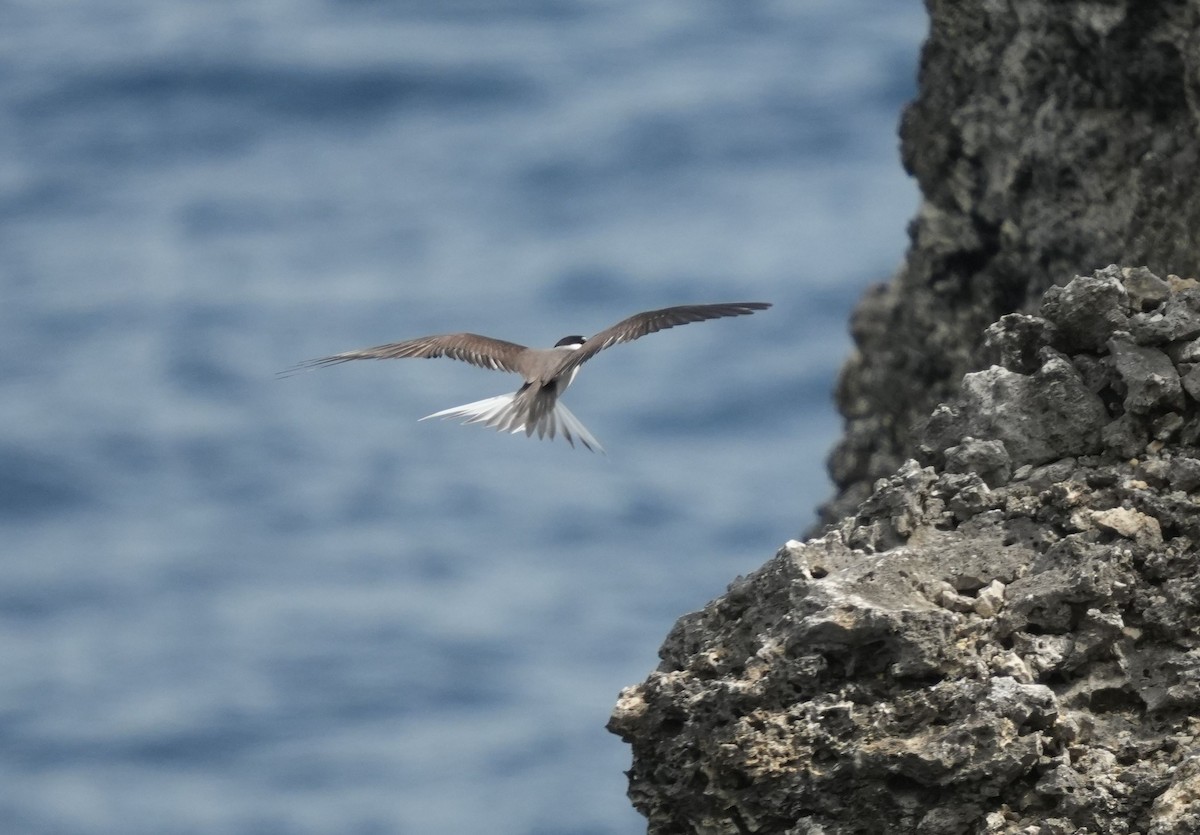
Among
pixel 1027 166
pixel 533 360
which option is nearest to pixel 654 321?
pixel 533 360

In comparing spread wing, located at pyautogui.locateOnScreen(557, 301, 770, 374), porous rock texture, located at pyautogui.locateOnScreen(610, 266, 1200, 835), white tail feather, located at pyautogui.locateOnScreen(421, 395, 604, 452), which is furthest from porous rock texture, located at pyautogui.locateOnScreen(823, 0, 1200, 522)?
porous rock texture, located at pyautogui.locateOnScreen(610, 266, 1200, 835)

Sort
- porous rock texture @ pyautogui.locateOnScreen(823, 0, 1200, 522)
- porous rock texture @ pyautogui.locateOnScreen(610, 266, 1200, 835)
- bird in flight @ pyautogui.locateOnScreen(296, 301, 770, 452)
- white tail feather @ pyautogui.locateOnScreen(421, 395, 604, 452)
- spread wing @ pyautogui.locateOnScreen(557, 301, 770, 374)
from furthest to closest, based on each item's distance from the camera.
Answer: white tail feather @ pyautogui.locateOnScreen(421, 395, 604, 452) → bird in flight @ pyautogui.locateOnScreen(296, 301, 770, 452) → spread wing @ pyautogui.locateOnScreen(557, 301, 770, 374) → porous rock texture @ pyautogui.locateOnScreen(823, 0, 1200, 522) → porous rock texture @ pyautogui.locateOnScreen(610, 266, 1200, 835)

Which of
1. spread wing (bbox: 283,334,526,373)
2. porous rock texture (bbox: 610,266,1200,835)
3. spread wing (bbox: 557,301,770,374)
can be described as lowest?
porous rock texture (bbox: 610,266,1200,835)

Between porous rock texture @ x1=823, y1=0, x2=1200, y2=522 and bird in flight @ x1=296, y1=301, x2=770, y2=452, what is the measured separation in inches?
50.8

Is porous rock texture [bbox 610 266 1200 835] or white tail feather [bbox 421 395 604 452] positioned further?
white tail feather [bbox 421 395 604 452]

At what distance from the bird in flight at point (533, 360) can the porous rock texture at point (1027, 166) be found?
1.29 m

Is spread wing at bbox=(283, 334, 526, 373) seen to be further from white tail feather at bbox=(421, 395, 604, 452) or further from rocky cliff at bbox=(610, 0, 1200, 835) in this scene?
rocky cliff at bbox=(610, 0, 1200, 835)

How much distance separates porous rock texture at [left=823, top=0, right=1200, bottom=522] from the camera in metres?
11.6

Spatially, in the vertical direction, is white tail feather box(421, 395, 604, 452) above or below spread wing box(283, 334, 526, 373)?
below

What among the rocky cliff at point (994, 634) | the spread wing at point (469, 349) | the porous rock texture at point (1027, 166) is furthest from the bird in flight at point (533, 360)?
the rocky cliff at point (994, 634)

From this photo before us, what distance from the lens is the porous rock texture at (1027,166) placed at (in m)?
11.6

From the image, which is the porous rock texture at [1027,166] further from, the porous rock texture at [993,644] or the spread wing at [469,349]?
the porous rock texture at [993,644]

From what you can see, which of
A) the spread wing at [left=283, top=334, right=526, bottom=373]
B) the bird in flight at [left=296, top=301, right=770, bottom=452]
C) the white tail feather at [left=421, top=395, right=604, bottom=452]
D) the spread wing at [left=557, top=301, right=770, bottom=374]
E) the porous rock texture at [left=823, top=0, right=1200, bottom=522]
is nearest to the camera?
the porous rock texture at [left=823, top=0, right=1200, bottom=522]

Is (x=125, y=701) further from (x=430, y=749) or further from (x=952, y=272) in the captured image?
(x=952, y=272)
